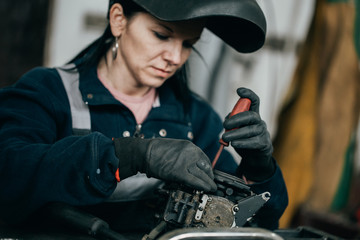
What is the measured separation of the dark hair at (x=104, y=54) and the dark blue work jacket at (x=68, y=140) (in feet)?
0.13

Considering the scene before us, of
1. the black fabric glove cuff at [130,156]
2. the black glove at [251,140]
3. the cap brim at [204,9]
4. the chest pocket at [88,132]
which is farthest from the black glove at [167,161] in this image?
the cap brim at [204,9]

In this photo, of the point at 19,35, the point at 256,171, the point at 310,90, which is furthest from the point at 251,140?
the point at 19,35

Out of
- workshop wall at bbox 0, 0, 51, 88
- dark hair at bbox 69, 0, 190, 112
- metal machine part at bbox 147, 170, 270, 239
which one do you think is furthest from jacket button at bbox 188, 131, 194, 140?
workshop wall at bbox 0, 0, 51, 88

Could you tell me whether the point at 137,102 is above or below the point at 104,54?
below

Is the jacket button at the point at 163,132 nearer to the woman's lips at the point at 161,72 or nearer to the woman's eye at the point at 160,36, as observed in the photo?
the woman's lips at the point at 161,72

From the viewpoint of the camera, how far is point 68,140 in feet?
4.11

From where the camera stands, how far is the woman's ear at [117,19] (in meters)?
1.63

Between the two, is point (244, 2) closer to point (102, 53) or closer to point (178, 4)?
point (178, 4)

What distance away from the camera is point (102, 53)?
5.95ft

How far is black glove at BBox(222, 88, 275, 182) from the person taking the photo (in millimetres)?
1330

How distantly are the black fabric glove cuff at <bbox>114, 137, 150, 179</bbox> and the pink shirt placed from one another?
1.59 feet

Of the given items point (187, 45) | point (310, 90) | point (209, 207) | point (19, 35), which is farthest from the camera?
point (310, 90)

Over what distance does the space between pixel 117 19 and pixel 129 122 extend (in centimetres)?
41

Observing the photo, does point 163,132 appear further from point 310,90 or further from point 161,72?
point 310,90
